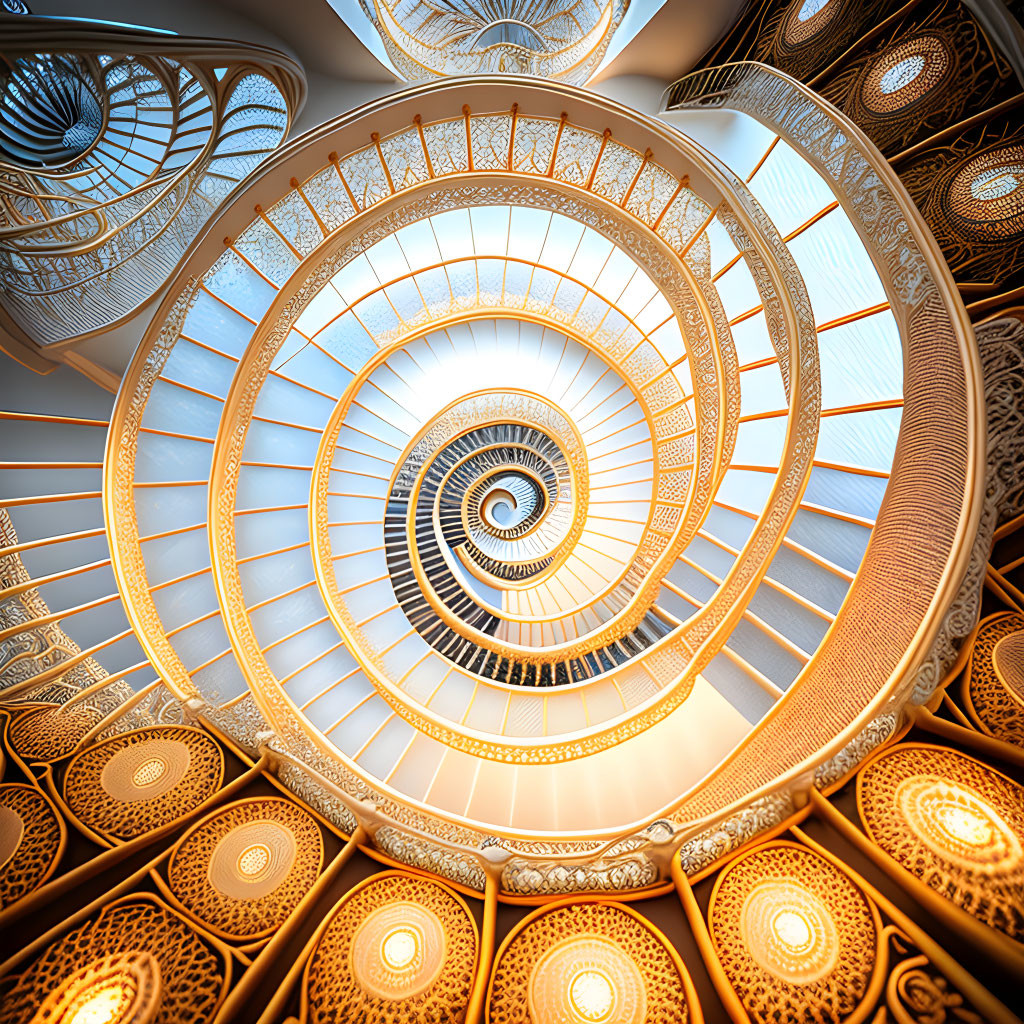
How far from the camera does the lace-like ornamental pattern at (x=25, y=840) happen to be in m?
2.71

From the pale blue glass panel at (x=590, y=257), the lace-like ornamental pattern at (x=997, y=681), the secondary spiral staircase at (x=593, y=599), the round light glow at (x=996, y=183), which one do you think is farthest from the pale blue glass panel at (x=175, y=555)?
the round light glow at (x=996, y=183)

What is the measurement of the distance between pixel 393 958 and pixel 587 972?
49.1 inches

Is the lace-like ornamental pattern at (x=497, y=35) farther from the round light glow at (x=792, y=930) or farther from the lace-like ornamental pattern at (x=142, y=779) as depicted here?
the round light glow at (x=792, y=930)

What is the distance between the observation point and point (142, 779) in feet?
11.3

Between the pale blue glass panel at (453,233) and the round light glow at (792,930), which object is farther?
the pale blue glass panel at (453,233)

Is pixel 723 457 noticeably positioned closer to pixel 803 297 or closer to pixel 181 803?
pixel 803 297

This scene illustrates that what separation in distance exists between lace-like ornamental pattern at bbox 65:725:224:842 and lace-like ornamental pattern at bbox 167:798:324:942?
0.35 m

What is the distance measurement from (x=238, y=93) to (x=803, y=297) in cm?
579

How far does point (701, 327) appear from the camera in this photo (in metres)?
5.54

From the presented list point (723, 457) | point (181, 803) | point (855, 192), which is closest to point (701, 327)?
point (723, 457)

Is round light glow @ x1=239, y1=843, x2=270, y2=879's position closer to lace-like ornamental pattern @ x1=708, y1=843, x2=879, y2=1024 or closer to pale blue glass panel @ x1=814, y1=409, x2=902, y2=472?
lace-like ornamental pattern @ x1=708, y1=843, x2=879, y2=1024

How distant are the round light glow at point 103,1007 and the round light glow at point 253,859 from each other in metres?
0.74

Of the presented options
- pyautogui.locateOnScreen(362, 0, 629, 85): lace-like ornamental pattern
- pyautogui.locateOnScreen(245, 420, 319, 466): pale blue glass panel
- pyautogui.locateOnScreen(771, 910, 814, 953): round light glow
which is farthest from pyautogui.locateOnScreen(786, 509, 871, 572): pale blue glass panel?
pyautogui.locateOnScreen(245, 420, 319, 466): pale blue glass panel

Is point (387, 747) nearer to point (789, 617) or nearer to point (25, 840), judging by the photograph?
point (25, 840)
